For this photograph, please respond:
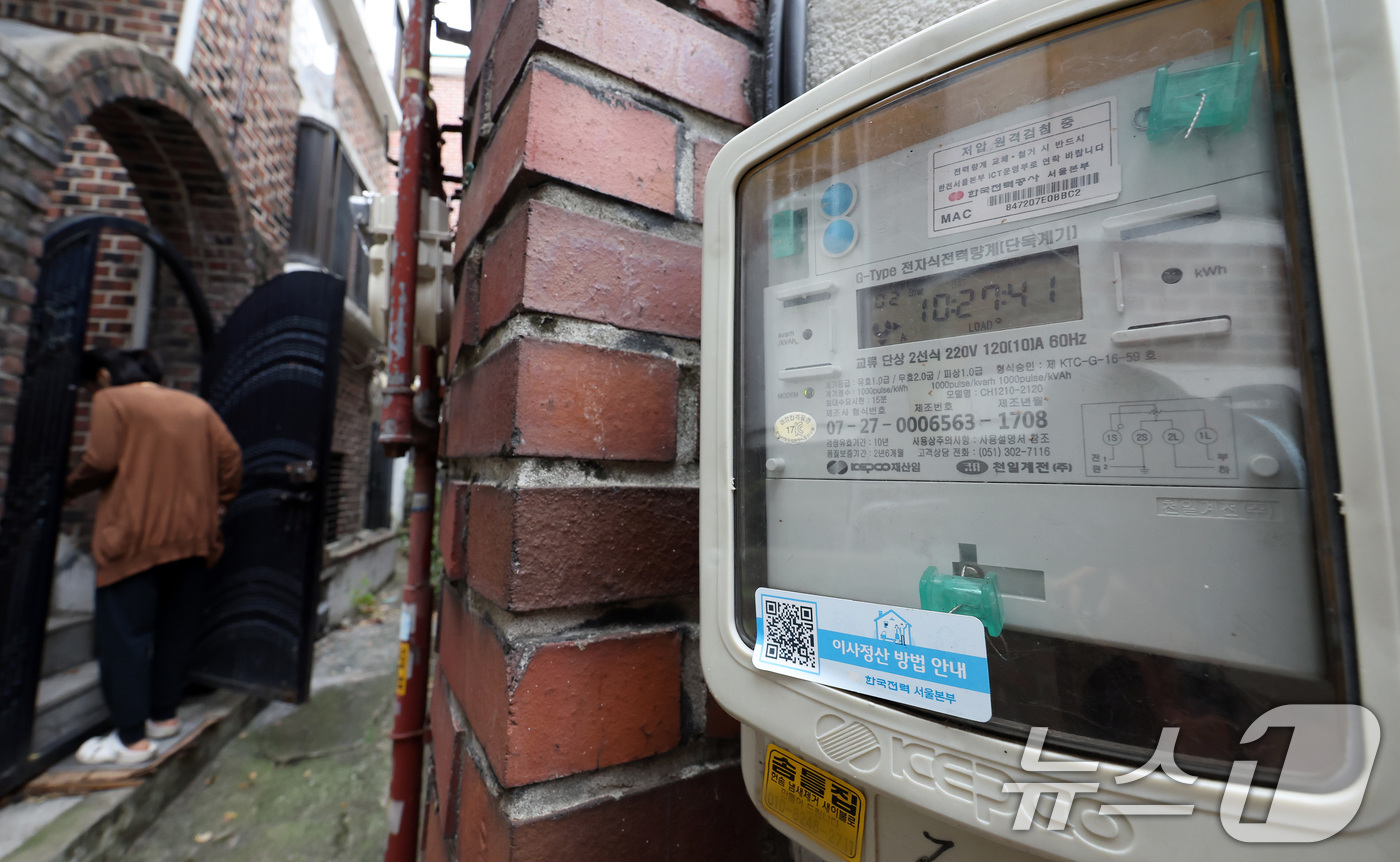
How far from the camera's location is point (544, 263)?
0.56 metres

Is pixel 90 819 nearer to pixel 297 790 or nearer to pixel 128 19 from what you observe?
pixel 297 790

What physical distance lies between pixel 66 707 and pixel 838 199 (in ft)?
10.7

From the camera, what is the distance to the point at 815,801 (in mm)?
423

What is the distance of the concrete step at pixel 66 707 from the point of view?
2104 mm

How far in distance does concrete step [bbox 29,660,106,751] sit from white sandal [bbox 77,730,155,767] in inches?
3.8

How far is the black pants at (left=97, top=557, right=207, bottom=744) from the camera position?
2.10 meters

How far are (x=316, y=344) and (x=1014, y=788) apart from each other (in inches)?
116

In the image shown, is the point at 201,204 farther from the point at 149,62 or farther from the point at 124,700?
the point at 124,700

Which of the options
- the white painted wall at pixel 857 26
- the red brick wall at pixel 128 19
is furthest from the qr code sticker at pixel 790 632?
the red brick wall at pixel 128 19

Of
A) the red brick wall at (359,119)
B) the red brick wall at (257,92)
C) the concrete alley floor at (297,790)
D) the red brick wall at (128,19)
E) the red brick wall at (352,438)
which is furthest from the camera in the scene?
the red brick wall at (359,119)

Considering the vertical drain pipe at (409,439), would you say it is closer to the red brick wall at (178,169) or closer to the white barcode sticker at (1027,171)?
the white barcode sticker at (1027,171)

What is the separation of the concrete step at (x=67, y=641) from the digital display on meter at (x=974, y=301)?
3.44 metres

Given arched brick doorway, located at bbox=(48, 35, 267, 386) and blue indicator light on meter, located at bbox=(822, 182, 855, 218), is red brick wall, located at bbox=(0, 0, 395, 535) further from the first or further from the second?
blue indicator light on meter, located at bbox=(822, 182, 855, 218)

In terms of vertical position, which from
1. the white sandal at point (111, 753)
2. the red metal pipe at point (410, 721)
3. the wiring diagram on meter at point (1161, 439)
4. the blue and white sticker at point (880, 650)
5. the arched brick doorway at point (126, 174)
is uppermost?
the arched brick doorway at point (126, 174)
